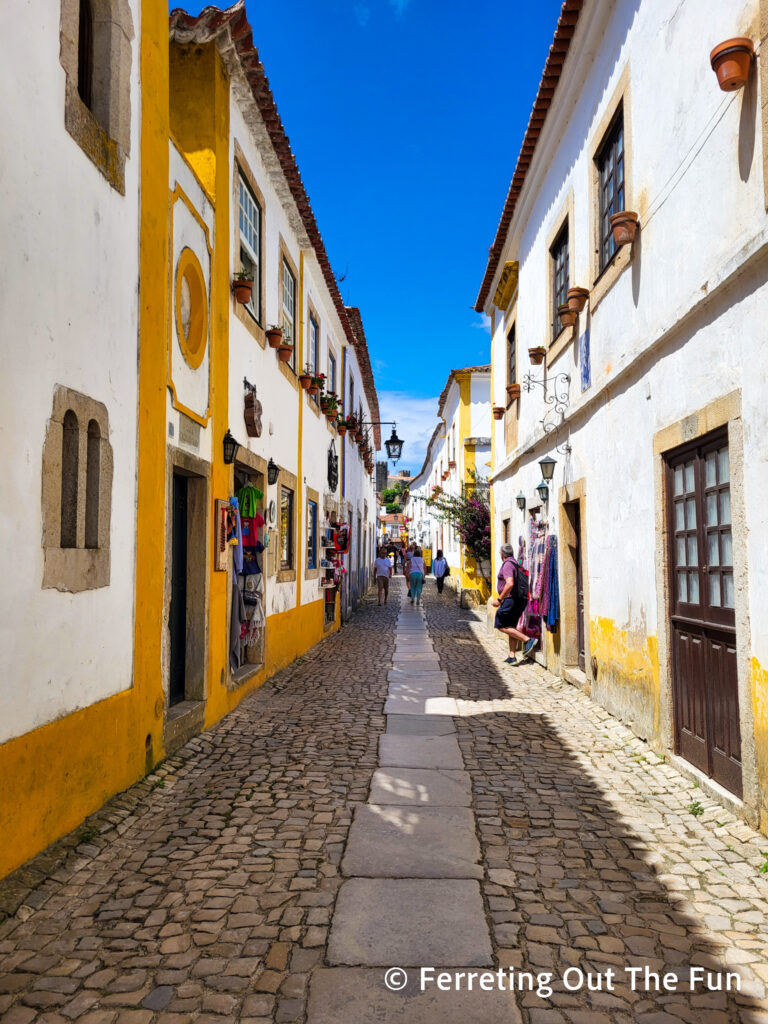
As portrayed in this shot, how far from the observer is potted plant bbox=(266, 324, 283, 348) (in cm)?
880

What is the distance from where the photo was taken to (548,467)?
31.1ft

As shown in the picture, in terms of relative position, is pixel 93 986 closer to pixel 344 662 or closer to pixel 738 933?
pixel 738 933

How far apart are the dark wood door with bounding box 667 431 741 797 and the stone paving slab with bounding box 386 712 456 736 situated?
1.91 m

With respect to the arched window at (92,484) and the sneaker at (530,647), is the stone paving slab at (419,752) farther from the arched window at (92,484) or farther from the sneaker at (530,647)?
the sneaker at (530,647)

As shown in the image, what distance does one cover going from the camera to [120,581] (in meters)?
4.62

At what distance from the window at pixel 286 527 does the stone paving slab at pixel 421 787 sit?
4.97m

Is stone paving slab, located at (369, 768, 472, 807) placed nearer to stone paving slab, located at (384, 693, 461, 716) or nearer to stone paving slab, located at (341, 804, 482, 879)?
stone paving slab, located at (341, 804, 482, 879)

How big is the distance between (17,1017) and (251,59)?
740 centimetres

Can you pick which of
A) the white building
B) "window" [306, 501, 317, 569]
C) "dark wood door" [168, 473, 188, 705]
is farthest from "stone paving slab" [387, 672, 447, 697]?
"window" [306, 501, 317, 569]

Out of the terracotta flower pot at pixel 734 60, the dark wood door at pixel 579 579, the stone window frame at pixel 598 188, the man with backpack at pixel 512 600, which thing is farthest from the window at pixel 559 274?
the terracotta flower pot at pixel 734 60

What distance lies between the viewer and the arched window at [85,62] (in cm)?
459

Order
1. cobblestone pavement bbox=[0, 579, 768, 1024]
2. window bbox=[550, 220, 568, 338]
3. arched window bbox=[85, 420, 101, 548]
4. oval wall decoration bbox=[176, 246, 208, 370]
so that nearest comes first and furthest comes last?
cobblestone pavement bbox=[0, 579, 768, 1024] → arched window bbox=[85, 420, 101, 548] → oval wall decoration bbox=[176, 246, 208, 370] → window bbox=[550, 220, 568, 338]

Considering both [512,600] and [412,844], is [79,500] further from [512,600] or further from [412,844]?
[512,600]

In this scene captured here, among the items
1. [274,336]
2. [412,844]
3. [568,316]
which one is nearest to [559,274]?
[568,316]
